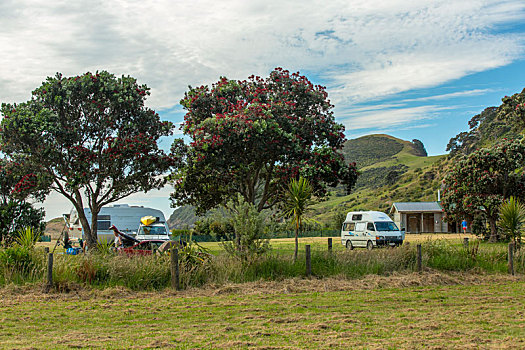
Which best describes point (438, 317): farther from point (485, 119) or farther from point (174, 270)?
point (485, 119)

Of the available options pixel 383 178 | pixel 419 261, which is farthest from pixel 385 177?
pixel 419 261

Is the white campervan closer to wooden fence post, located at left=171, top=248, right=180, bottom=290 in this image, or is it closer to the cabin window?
wooden fence post, located at left=171, top=248, right=180, bottom=290

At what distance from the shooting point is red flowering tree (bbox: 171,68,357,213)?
21750 mm

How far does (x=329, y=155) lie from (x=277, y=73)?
5.25 meters

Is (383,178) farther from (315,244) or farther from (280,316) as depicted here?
(280,316)

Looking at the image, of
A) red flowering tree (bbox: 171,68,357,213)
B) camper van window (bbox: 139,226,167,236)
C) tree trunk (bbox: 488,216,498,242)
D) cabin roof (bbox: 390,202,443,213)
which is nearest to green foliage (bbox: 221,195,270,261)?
red flowering tree (bbox: 171,68,357,213)

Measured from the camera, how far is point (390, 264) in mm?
15852

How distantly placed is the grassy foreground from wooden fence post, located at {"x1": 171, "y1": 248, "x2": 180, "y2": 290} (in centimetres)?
49

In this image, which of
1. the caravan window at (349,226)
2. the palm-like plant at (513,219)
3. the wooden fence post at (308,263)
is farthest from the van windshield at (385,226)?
the wooden fence post at (308,263)

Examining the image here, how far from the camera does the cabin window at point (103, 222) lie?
3722 centimetres

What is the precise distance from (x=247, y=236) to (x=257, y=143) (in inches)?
314

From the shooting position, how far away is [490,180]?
32125 millimetres

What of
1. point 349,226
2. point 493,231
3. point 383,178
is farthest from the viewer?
point 383,178

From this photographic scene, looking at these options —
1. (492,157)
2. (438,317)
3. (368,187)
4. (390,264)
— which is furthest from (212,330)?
(368,187)
